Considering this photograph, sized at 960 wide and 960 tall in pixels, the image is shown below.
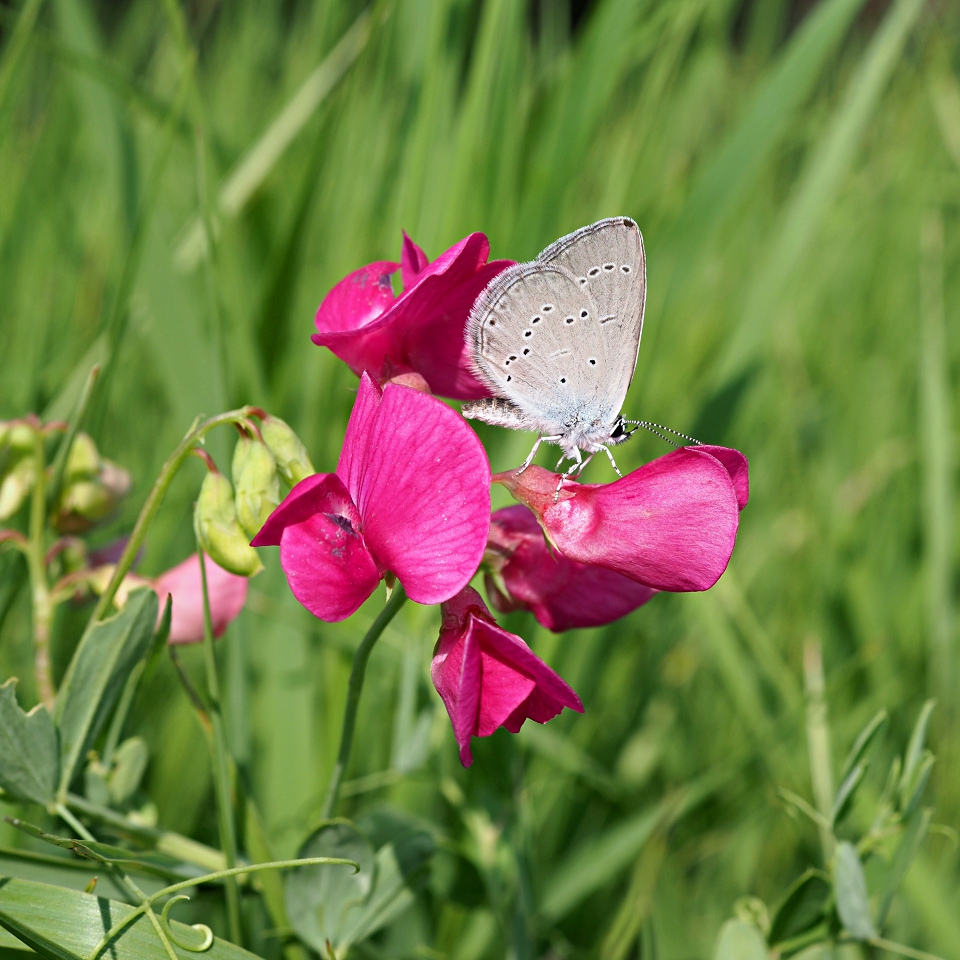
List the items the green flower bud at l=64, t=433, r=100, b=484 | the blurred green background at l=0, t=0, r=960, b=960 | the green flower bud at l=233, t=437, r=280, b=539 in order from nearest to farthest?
the green flower bud at l=233, t=437, r=280, b=539 < the green flower bud at l=64, t=433, r=100, b=484 < the blurred green background at l=0, t=0, r=960, b=960

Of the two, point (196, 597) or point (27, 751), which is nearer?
point (27, 751)

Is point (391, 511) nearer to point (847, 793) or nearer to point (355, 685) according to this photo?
point (355, 685)

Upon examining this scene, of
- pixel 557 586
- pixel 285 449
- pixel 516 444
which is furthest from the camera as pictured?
pixel 516 444

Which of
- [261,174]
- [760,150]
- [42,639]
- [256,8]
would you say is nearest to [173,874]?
[42,639]

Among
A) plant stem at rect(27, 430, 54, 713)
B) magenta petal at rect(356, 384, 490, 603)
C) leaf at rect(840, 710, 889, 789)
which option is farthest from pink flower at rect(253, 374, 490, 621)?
leaf at rect(840, 710, 889, 789)

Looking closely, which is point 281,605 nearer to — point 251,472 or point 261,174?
point 251,472

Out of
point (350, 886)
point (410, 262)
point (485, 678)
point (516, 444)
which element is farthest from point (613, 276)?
point (350, 886)

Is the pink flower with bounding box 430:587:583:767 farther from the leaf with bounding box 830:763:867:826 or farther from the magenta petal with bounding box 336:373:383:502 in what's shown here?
the leaf with bounding box 830:763:867:826
